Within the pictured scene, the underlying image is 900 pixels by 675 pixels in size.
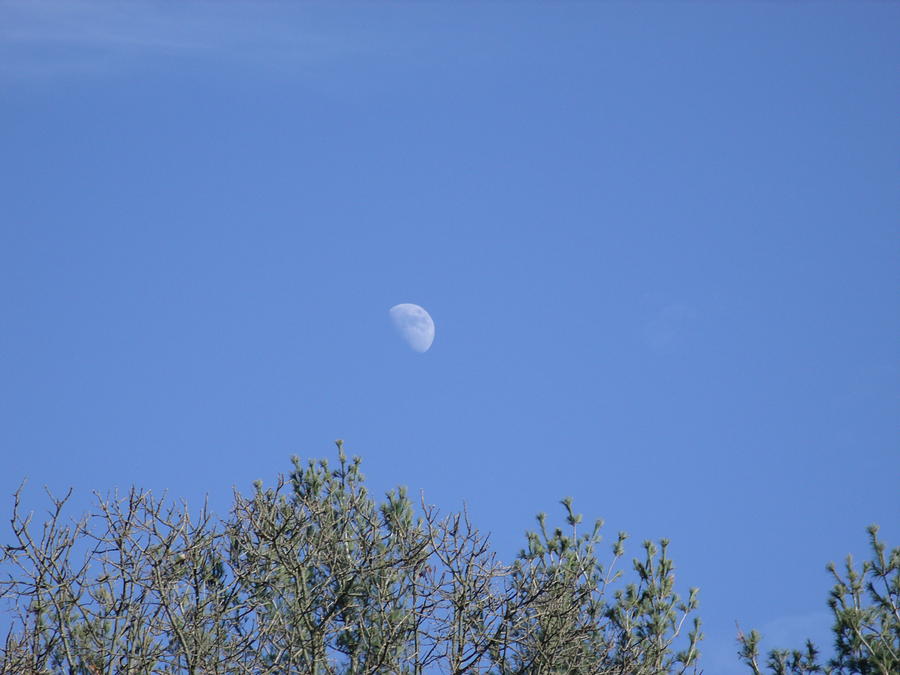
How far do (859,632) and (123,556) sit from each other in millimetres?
9507

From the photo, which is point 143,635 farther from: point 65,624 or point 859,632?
point 859,632

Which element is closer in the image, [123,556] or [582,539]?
[123,556]

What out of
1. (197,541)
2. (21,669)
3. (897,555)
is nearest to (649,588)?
(897,555)

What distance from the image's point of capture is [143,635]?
29.3 feet

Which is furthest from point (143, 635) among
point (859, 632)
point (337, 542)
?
point (859, 632)

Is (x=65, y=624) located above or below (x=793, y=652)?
below

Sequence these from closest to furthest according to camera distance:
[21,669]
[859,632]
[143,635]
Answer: [21,669] → [143,635] → [859,632]

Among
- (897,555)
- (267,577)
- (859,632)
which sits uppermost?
(897,555)

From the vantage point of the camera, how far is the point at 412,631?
30.0ft

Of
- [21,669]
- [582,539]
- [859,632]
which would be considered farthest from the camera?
[582,539]

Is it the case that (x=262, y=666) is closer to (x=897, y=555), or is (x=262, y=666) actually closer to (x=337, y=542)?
(x=337, y=542)

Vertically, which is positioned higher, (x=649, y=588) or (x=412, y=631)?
(x=649, y=588)

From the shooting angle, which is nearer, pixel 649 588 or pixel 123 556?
pixel 123 556

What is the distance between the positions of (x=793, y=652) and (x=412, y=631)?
7713 millimetres
